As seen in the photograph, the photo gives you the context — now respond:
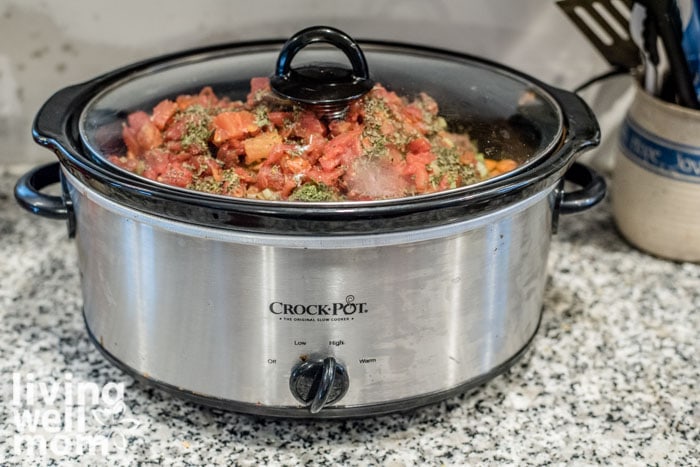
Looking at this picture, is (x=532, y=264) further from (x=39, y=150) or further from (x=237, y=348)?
(x=39, y=150)

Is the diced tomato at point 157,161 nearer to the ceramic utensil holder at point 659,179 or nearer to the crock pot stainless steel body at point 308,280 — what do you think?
the crock pot stainless steel body at point 308,280

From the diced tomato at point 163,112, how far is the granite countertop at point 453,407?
13.3 inches

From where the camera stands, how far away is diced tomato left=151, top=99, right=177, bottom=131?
3.46 feet

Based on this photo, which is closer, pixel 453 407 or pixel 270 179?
pixel 270 179

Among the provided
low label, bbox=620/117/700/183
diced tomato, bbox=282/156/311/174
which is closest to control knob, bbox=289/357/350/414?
diced tomato, bbox=282/156/311/174

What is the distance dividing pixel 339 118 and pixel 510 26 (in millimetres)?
640

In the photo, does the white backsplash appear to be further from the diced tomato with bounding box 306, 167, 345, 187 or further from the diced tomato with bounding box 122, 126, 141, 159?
the diced tomato with bounding box 306, 167, 345, 187

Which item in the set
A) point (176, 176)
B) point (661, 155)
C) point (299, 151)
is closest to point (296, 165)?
point (299, 151)

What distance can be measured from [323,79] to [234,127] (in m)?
0.12

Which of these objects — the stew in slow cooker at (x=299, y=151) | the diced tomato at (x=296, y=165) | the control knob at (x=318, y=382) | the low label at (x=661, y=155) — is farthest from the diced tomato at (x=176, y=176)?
the low label at (x=661, y=155)

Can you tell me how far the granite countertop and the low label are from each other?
0.61 ft

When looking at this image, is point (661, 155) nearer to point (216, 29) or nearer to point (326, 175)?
point (326, 175)

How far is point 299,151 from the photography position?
3.11 ft

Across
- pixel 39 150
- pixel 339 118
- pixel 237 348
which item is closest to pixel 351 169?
pixel 339 118
